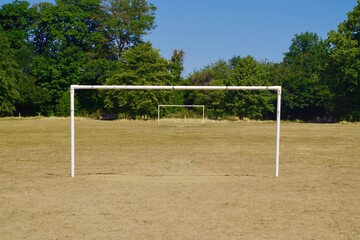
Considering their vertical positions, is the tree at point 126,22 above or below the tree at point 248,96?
above

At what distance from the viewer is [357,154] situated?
18.2 meters

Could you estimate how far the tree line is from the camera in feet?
195

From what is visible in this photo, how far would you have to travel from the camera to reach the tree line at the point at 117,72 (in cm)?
5956

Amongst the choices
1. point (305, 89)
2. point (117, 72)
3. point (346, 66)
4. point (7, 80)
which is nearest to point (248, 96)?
point (305, 89)

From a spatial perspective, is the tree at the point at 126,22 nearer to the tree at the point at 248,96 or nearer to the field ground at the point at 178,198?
the tree at the point at 248,96

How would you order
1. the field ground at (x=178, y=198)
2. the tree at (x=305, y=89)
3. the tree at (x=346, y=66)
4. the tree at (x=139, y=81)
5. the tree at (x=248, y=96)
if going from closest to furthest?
the field ground at (x=178, y=198) < the tree at (x=346, y=66) < the tree at (x=139, y=81) < the tree at (x=248, y=96) < the tree at (x=305, y=89)

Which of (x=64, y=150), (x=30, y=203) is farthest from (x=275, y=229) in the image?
(x=64, y=150)

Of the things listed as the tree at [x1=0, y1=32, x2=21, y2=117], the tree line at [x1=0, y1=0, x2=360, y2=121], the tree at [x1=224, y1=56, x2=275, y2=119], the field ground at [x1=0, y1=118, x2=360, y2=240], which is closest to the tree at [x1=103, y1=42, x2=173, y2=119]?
the tree line at [x1=0, y1=0, x2=360, y2=121]

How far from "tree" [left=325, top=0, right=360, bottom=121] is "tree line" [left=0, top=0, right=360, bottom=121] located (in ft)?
0.51

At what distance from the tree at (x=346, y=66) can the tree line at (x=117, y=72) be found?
154mm

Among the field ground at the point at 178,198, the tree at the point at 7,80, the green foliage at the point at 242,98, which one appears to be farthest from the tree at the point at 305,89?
the field ground at the point at 178,198

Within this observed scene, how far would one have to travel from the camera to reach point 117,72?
62.2 metres

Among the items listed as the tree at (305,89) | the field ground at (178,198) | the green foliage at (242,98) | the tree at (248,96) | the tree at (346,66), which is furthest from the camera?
the tree at (305,89)

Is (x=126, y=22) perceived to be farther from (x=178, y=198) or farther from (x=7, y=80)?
(x=178, y=198)
